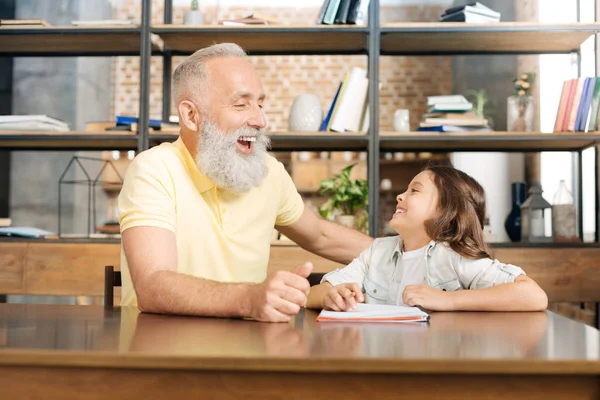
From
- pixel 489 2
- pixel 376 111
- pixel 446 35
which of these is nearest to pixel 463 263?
pixel 376 111

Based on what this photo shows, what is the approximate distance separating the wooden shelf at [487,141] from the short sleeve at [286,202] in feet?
3.60

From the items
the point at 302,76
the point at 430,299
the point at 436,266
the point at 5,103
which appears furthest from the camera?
the point at 302,76

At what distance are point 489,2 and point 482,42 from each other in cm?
315

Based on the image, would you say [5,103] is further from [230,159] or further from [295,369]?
[295,369]

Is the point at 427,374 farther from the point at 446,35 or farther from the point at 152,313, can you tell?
the point at 446,35

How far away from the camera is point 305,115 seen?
10.3 ft

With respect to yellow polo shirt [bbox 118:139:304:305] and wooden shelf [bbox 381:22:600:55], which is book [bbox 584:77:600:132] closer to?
wooden shelf [bbox 381:22:600:55]

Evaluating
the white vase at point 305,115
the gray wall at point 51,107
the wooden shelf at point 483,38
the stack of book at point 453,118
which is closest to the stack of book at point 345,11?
the wooden shelf at point 483,38

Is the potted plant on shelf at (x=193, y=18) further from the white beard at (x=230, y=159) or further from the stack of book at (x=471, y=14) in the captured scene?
the white beard at (x=230, y=159)

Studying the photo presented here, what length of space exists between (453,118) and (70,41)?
1840mm

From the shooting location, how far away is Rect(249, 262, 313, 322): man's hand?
1174 mm

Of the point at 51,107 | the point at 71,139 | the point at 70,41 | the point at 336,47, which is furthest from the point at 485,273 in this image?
the point at 51,107

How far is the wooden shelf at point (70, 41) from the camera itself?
3178 mm

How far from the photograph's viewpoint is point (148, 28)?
123 inches
